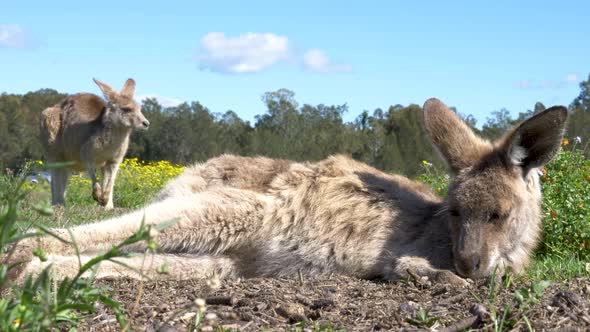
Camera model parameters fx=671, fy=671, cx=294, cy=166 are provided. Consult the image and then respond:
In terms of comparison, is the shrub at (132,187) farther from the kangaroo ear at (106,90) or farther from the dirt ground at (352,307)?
the dirt ground at (352,307)

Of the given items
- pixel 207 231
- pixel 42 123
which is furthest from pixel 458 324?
pixel 42 123

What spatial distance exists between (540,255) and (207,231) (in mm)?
3915

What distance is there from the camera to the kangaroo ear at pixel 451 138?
552 cm

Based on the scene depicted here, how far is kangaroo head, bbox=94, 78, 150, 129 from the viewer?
49.8 feet

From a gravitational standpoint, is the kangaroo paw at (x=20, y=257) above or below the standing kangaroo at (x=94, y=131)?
below

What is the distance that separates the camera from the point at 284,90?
125ft

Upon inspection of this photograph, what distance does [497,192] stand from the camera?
507 cm

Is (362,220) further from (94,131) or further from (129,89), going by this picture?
(129,89)

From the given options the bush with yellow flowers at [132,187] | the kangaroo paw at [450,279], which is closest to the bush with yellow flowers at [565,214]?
the kangaroo paw at [450,279]

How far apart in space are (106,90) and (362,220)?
11.3m

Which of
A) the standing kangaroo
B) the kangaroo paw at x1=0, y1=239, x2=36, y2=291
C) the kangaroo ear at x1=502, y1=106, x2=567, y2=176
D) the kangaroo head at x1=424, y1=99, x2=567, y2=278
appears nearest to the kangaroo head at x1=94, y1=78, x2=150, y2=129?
the standing kangaroo

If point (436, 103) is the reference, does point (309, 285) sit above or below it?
below

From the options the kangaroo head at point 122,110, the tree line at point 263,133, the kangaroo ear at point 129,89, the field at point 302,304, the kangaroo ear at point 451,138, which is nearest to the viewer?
the field at point 302,304

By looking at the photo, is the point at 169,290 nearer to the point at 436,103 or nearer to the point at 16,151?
the point at 436,103
